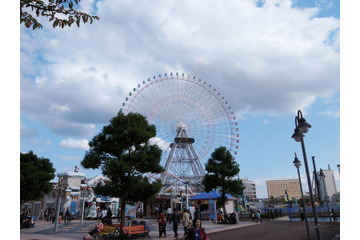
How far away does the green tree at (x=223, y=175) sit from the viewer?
1019 inches

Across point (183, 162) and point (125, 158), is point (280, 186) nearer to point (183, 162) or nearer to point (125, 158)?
point (183, 162)

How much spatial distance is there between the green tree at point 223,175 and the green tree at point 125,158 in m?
12.4

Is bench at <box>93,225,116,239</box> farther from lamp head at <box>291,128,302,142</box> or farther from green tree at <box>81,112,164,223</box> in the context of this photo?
lamp head at <box>291,128,302,142</box>

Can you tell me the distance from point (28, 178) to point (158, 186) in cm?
1290

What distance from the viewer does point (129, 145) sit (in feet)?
47.9

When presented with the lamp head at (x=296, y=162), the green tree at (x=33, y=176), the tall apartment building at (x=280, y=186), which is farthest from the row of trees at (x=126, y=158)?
the tall apartment building at (x=280, y=186)

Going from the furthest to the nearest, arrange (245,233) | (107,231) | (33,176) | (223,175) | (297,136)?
(223,175)
(33,176)
(245,233)
(107,231)
(297,136)

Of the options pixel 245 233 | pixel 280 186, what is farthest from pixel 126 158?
pixel 280 186

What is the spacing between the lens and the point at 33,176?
21.0 metres

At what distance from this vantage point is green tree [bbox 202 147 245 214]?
1019 inches

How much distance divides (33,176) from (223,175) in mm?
17473

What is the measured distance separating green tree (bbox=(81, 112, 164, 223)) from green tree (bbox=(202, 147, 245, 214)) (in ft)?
40.8

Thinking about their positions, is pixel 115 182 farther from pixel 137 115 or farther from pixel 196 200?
pixel 196 200

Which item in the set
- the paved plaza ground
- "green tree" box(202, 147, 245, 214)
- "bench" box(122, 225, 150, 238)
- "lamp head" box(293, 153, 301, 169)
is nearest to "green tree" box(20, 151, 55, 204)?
the paved plaza ground
